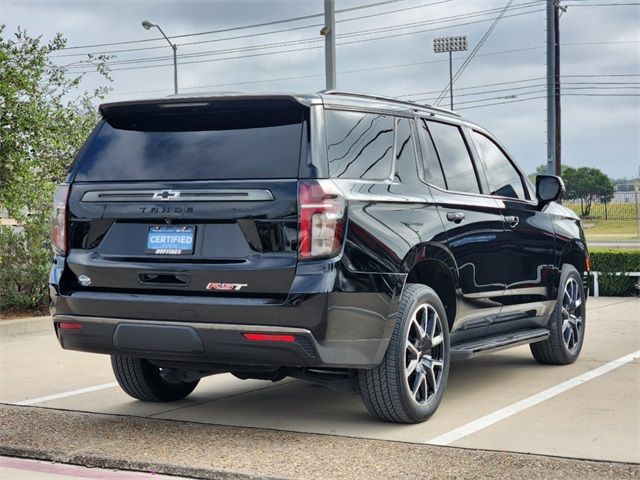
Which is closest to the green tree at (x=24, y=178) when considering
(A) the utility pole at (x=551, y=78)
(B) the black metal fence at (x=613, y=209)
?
(A) the utility pole at (x=551, y=78)

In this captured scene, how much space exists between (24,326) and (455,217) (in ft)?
21.2

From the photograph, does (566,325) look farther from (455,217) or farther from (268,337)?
(268,337)

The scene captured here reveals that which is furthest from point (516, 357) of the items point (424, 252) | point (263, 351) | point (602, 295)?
point (602, 295)

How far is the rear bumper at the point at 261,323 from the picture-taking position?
563 centimetres

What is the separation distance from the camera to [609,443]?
19.2ft

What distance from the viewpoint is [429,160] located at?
697 cm

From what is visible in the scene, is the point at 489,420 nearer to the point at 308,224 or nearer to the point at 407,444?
the point at 407,444

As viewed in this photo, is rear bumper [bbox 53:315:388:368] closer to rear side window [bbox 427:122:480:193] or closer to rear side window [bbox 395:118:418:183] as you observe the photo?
rear side window [bbox 395:118:418:183]

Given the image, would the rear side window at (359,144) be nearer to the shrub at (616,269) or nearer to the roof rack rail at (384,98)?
the roof rack rail at (384,98)

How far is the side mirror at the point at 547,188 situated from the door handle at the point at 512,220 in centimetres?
65

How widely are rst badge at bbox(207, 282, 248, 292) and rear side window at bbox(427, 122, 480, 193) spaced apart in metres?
2.00

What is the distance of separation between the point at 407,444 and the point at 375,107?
7.02ft

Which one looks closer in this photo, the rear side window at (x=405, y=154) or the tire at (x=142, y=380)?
the rear side window at (x=405, y=154)

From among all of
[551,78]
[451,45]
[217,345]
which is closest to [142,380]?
[217,345]
